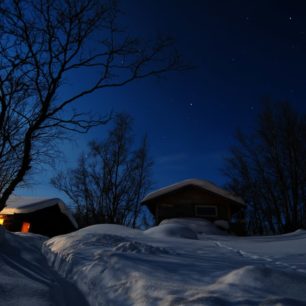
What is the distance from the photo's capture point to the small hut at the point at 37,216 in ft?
58.7

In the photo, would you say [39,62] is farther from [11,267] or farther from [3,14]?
[11,267]

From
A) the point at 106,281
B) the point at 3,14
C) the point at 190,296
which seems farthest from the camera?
the point at 3,14

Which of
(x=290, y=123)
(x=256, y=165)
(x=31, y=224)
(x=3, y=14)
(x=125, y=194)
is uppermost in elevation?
(x=290, y=123)

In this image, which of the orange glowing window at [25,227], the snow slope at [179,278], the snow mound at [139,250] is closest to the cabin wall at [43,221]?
the orange glowing window at [25,227]

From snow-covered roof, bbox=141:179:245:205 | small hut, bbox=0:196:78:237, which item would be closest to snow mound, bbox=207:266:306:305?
snow-covered roof, bbox=141:179:245:205

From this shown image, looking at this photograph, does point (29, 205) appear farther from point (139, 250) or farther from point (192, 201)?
point (139, 250)

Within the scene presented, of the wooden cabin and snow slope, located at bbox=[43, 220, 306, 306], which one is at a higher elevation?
the wooden cabin

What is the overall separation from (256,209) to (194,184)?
18.0 ft

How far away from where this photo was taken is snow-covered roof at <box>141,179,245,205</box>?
48.4 feet

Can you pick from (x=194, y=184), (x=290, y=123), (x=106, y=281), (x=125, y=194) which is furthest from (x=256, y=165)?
(x=106, y=281)

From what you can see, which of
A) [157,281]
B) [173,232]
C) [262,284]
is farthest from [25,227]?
[262,284]

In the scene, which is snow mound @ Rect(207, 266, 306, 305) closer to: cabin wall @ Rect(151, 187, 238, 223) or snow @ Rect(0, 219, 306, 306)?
snow @ Rect(0, 219, 306, 306)

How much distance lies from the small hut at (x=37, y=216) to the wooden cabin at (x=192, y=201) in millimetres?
8386

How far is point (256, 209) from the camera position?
17688 millimetres
